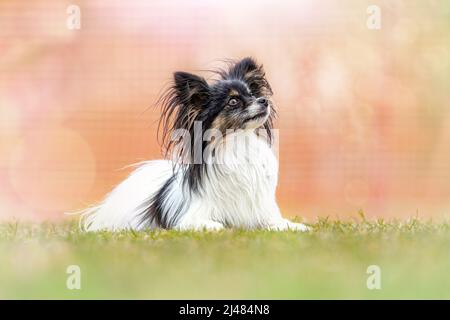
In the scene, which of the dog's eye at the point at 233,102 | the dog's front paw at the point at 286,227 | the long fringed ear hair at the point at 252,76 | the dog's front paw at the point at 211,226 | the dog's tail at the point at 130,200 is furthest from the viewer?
the dog's tail at the point at 130,200

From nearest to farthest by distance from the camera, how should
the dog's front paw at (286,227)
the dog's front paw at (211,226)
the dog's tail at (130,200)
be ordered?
the dog's front paw at (211,226) < the dog's front paw at (286,227) < the dog's tail at (130,200)

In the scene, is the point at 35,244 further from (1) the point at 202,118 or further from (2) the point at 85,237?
(1) the point at 202,118

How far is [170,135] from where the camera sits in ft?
25.7

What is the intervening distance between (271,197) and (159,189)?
3.87 feet

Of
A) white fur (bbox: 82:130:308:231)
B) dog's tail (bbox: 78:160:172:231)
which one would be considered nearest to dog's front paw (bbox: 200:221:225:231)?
white fur (bbox: 82:130:308:231)

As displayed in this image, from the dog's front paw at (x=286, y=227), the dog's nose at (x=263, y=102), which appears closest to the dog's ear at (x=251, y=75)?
the dog's nose at (x=263, y=102)

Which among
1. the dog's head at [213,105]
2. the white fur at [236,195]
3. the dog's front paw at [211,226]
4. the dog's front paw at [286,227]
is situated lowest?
the dog's front paw at [286,227]

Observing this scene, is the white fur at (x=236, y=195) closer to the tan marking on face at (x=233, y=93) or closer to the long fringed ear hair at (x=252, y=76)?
the long fringed ear hair at (x=252, y=76)

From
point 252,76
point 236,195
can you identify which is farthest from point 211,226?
point 252,76

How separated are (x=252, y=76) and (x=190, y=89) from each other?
2.24ft

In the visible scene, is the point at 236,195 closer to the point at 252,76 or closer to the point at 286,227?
the point at 286,227

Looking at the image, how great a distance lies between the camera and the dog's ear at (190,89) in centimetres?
773

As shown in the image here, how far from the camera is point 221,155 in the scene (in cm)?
770

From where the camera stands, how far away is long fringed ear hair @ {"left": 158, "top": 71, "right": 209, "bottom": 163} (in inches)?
304
